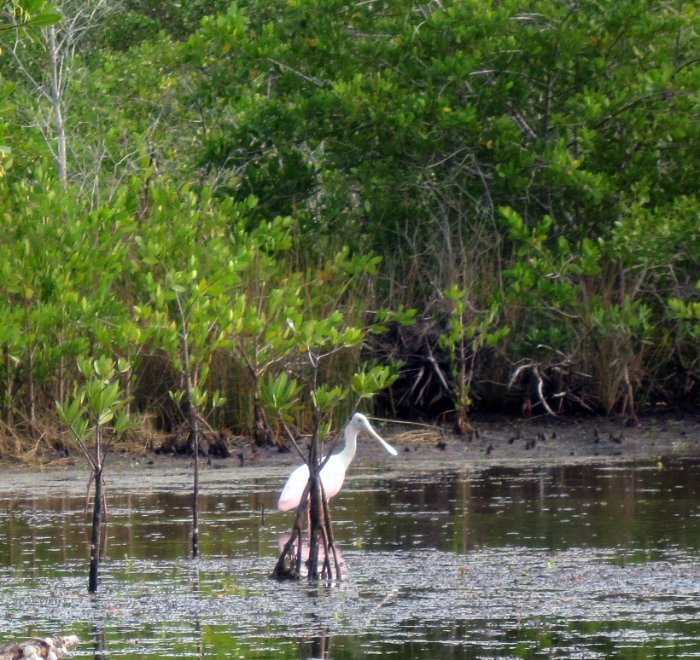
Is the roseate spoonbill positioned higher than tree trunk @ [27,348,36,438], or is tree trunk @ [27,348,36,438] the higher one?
tree trunk @ [27,348,36,438]

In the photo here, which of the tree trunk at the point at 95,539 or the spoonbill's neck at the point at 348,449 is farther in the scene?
the spoonbill's neck at the point at 348,449

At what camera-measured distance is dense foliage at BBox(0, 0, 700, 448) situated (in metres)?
13.2

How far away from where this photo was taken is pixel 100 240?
12898mm

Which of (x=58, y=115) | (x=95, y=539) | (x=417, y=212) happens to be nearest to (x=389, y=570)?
(x=95, y=539)

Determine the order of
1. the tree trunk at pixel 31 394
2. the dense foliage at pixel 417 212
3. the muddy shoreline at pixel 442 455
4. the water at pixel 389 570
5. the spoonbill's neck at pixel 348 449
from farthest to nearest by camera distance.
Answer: the dense foliage at pixel 417 212
the tree trunk at pixel 31 394
the muddy shoreline at pixel 442 455
the spoonbill's neck at pixel 348 449
the water at pixel 389 570

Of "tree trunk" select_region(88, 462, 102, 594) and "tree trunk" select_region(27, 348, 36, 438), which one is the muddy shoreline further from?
"tree trunk" select_region(88, 462, 102, 594)

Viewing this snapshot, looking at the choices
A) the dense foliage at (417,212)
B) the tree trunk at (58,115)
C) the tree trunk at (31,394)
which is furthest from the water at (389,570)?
the tree trunk at (58,115)

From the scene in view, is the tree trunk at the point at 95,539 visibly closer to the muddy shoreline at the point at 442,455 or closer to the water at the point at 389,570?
the water at the point at 389,570

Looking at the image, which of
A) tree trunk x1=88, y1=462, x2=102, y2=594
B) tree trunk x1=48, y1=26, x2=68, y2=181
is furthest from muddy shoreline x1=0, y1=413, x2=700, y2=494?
tree trunk x1=88, y1=462, x2=102, y2=594

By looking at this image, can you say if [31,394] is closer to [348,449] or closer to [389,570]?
[348,449]

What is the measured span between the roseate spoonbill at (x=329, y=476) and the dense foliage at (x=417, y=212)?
2.40m

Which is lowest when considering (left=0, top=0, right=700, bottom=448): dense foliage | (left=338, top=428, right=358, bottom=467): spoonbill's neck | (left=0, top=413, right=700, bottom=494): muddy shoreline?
(left=0, top=413, right=700, bottom=494): muddy shoreline

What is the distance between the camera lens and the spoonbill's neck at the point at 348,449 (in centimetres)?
1027

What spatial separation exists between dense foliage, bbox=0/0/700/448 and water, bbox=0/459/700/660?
6.14 ft
